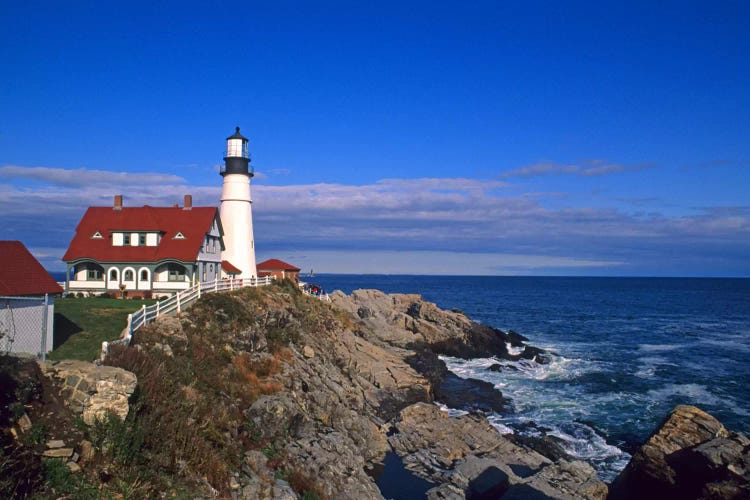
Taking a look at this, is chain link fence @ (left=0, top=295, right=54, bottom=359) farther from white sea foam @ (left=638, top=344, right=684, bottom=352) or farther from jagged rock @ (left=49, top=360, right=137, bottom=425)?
white sea foam @ (left=638, top=344, right=684, bottom=352)

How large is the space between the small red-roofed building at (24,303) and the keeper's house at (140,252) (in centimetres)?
1570

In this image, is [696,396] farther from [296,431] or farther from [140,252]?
[140,252]

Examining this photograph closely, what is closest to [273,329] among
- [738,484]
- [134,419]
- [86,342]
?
[86,342]

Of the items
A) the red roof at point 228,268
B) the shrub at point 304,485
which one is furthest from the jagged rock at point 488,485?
the red roof at point 228,268

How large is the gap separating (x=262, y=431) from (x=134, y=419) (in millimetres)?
4742

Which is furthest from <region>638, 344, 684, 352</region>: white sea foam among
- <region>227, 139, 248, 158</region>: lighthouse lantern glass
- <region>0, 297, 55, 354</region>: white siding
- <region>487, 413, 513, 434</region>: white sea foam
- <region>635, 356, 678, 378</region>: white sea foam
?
<region>0, 297, 55, 354</region>: white siding

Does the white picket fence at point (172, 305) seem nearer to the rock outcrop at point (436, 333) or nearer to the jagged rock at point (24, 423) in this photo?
the jagged rock at point (24, 423)

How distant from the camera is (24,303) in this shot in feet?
50.5

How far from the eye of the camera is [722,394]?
31656 mm

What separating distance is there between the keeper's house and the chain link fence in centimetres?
1814

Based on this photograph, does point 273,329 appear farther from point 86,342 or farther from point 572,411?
point 572,411

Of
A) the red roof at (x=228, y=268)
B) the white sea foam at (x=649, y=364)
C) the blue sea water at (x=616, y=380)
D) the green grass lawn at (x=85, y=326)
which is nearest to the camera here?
the green grass lawn at (x=85, y=326)

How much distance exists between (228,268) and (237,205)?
4.70 m

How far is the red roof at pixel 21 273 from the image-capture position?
53.6 feet
